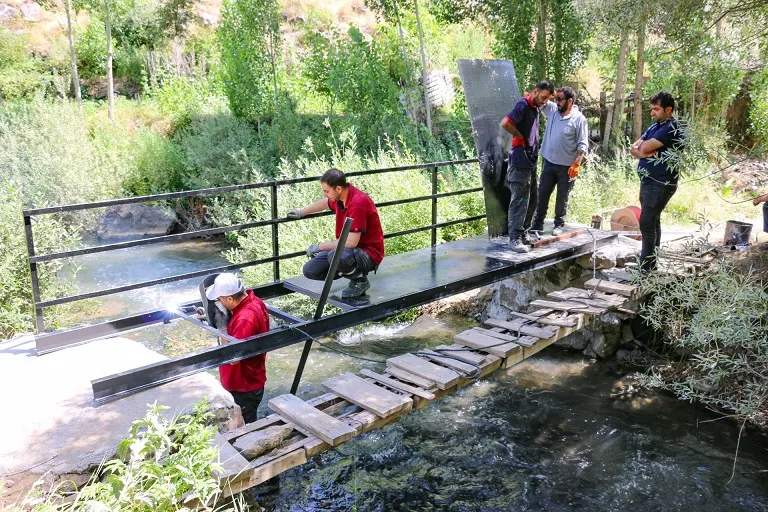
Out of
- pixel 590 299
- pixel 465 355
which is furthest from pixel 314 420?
pixel 590 299

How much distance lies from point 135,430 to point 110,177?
561 inches

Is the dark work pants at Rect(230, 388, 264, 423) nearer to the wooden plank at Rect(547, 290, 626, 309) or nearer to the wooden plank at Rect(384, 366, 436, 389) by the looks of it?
the wooden plank at Rect(384, 366, 436, 389)

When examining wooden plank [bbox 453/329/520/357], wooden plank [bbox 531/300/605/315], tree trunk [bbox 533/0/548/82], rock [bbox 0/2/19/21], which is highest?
rock [bbox 0/2/19/21]

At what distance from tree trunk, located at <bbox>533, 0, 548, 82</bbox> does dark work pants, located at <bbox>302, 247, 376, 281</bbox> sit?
9.74 metres

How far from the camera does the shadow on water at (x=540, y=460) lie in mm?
5129

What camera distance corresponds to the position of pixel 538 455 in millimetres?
5750

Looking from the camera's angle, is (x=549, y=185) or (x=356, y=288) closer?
(x=356, y=288)

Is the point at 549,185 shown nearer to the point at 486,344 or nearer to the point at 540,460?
the point at 486,344

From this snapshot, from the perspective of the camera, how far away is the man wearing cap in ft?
14.9

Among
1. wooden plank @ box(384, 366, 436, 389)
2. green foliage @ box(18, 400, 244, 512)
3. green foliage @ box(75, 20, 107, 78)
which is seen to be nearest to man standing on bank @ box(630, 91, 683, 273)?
wooden plank @ box(384, 366, 436, 389)

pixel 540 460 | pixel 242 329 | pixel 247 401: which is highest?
pixel 242 329

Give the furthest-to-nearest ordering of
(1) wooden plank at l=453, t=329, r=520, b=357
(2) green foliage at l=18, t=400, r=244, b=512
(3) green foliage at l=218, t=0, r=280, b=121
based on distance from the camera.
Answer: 1. (3) green foliage at l=218, t=0, r=280, b=121
2. (1) wooden plank at l=453, t=329, r=520, b=357
3. (2) green foliage at l=18, t=400, r=244, b=512

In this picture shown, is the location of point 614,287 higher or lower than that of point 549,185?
lower

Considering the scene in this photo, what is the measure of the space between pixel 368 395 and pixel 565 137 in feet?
14.0
